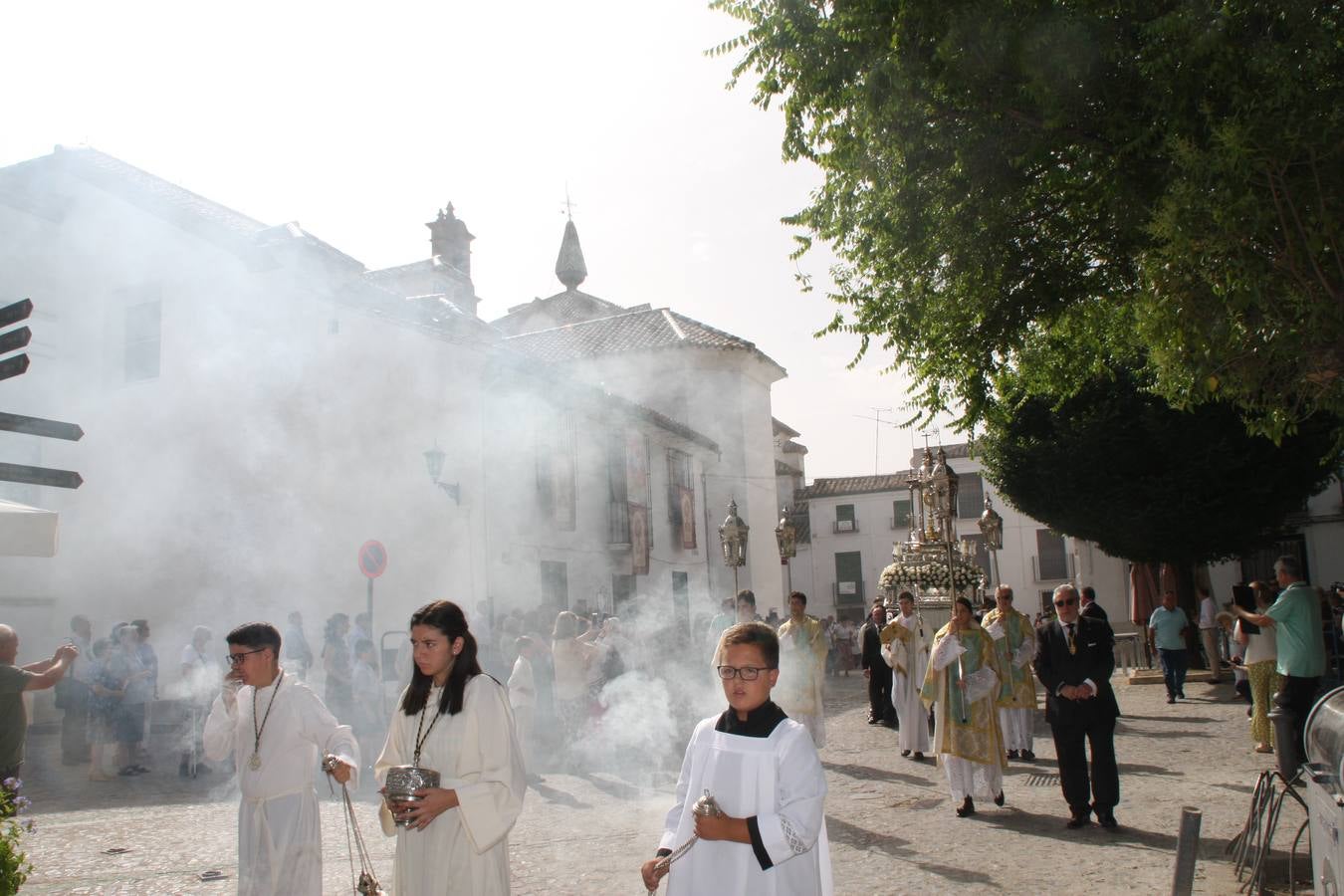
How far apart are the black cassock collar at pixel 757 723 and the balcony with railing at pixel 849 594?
44.3 metres

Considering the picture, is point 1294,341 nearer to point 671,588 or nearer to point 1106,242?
point 1106,242

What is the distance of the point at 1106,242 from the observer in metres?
5.89

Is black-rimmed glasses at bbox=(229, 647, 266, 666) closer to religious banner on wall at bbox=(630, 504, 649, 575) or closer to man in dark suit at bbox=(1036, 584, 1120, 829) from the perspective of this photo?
man in dark suit at bbox=(1036, 584, 1120, 829)

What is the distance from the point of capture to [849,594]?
46.7 metres

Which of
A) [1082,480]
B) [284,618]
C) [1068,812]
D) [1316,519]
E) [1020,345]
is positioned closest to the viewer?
[1020,345]

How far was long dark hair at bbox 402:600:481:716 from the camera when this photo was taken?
147 inches

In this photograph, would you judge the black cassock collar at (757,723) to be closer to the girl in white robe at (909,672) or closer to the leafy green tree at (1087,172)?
the leafy green tree at (1087,172)

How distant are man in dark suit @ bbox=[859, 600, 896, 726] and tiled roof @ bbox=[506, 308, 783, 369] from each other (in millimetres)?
17394

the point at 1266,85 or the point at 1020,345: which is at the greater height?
the point at 1266,85

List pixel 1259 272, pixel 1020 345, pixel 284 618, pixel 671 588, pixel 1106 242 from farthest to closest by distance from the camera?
pixel 671 588 < pixel 284 618 < pixel 1020 345 < pixel 1106 242 < pixel 1259 272

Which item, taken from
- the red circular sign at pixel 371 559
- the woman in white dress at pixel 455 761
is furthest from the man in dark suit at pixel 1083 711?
the red circular sign at pixel 371 559

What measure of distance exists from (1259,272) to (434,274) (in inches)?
1025

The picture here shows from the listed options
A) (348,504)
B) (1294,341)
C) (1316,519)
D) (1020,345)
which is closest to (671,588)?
(348,504)

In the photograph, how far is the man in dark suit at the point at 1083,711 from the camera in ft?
22.9
